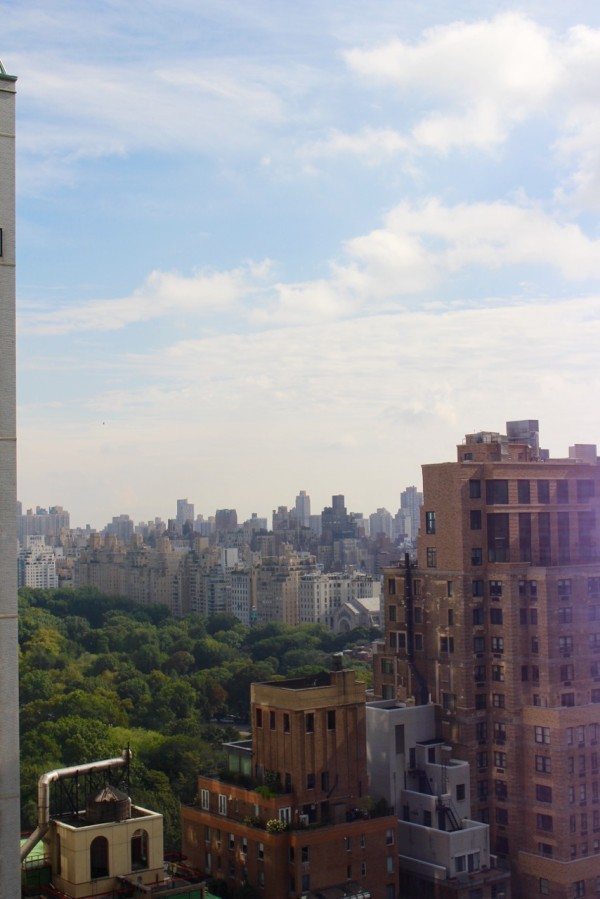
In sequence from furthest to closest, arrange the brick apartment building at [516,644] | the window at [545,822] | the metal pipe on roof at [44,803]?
the brick apartment building at [516,644]
the window at [545,822]
the metal pipe on roof at [44,803]

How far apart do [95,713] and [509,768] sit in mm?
44770

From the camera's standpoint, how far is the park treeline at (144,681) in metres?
75.2

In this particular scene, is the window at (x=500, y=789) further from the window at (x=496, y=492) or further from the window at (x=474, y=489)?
the window at (x=474, y=489)

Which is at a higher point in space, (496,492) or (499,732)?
(496,492)

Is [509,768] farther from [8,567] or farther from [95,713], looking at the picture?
[95,713]

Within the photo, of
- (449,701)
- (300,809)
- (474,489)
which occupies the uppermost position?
(474,489)

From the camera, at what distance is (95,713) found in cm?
9225

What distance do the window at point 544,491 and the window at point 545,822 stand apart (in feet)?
56.2

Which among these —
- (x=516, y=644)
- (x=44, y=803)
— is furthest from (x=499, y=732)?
(x=44, y=803)

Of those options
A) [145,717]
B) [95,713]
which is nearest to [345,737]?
[95,713]

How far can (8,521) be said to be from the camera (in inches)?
1066

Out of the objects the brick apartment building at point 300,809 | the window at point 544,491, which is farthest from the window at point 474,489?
the brick apartment building at point 300,809

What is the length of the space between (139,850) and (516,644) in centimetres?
2739

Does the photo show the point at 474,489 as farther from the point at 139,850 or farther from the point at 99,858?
the point at 99,858
